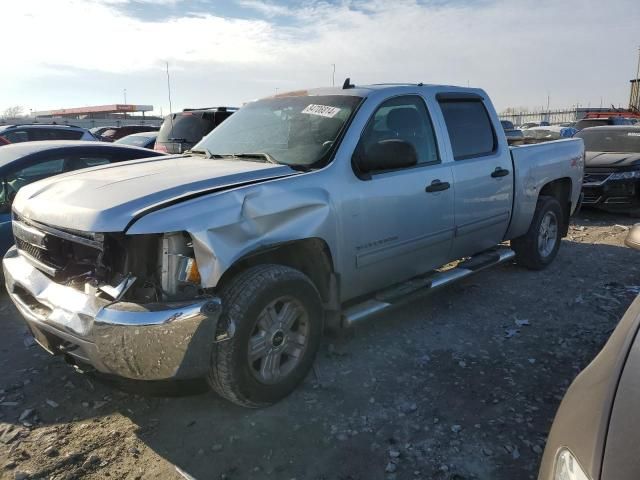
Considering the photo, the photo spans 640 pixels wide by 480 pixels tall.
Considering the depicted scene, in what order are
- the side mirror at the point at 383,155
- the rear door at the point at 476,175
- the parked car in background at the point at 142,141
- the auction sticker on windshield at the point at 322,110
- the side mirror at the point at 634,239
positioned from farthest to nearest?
the parked car in background at the point at 142,141
the rear door at the point at 476,175
the auction sticker on windshield at the point at 322,110
the side mirror at the point at 383,155
the side mirror at the point at 634,239

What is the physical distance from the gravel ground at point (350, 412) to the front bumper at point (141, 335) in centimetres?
16

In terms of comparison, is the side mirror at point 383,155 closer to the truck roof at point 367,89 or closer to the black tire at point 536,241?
the truck roof at point 367,89

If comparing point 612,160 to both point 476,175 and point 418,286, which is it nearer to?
point 476,175

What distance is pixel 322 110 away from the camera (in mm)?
3826

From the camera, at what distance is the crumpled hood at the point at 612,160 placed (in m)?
8.88

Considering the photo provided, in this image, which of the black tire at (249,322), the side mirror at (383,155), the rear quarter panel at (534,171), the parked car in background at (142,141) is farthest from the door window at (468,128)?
the parked car in background at (142,141)

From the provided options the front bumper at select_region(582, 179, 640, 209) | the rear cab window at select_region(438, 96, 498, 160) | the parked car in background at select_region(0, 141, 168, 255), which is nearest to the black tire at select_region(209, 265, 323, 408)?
the rear cab window at select_region(438, 96, 498, 160)

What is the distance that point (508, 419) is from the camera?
119 inches

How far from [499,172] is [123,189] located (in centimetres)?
335

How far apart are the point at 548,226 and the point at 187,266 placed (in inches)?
186

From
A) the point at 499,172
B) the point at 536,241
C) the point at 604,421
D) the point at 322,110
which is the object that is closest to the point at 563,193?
the point at 536,241

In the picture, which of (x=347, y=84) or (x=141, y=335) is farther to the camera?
(x=347, y=84)

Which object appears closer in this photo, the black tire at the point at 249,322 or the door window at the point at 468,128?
the black tire at the point at 249,322

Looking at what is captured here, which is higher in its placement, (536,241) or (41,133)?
(41,133)
